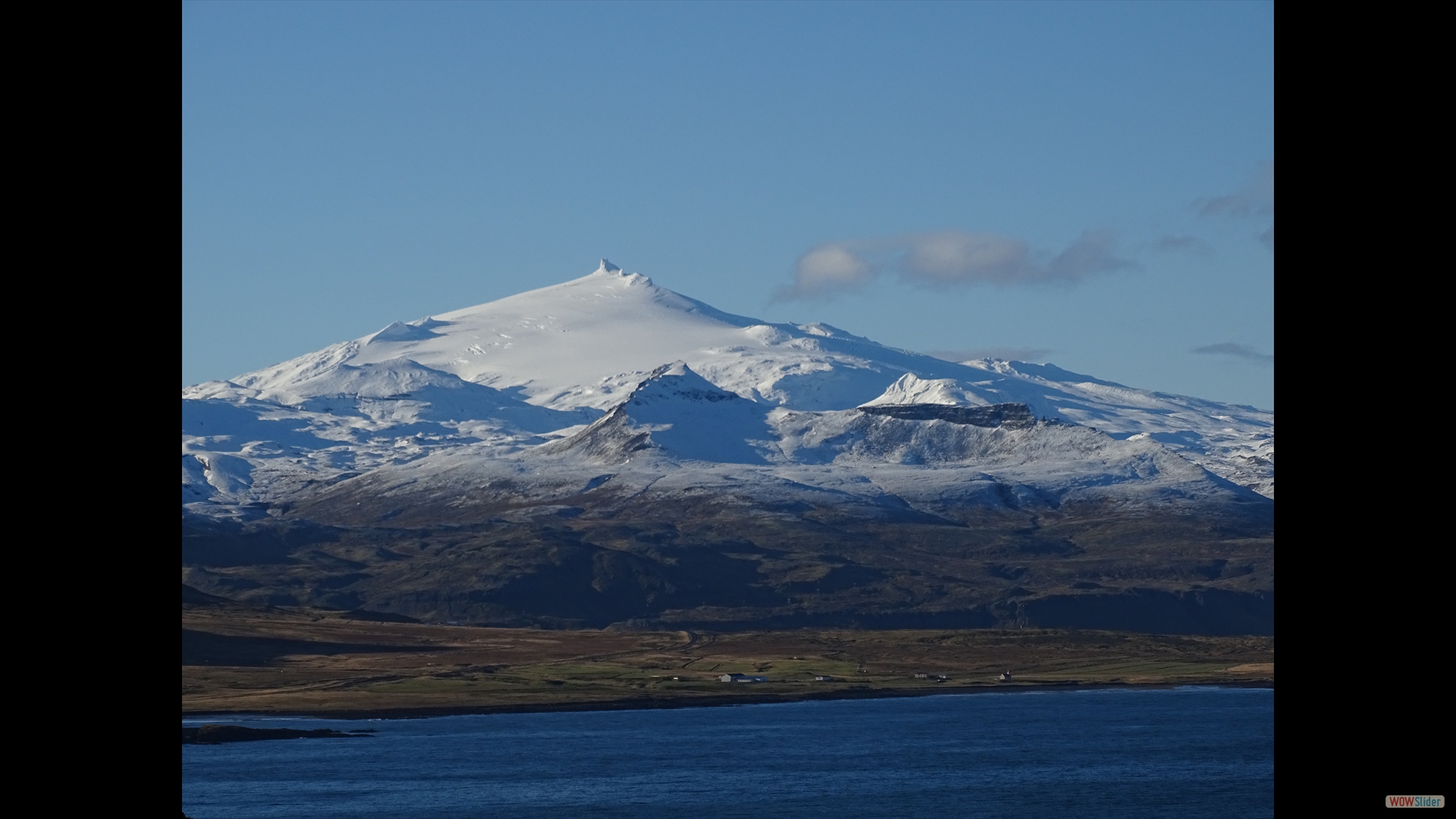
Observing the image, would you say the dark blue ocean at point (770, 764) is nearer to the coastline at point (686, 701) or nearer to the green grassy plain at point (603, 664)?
the coastline at point (686, 701)

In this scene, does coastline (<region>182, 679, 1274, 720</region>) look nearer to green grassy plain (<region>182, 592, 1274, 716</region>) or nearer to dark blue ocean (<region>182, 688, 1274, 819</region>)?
green grassy plain (<region>182, 592, 1274, 716</region>)

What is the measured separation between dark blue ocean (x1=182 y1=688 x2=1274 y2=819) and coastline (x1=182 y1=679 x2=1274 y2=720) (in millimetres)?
1549

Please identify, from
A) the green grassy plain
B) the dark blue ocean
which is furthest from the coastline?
the dark blue ocean

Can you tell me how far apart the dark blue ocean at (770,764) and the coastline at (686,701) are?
1549 mm

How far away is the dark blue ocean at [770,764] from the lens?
80812 millimetres

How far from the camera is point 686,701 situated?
133750mm

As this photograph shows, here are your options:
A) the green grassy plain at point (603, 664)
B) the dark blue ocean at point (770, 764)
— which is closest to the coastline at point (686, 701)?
the green grassy plain at point (603, 664)

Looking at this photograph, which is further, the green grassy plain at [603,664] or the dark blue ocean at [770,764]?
the green grassy plain at [603,664]

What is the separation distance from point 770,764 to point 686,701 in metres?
38.3

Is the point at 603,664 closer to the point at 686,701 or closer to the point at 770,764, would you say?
the point at 686,701

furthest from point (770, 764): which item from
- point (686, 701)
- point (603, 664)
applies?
point (603, 664)

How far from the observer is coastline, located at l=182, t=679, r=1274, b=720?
128 metres
